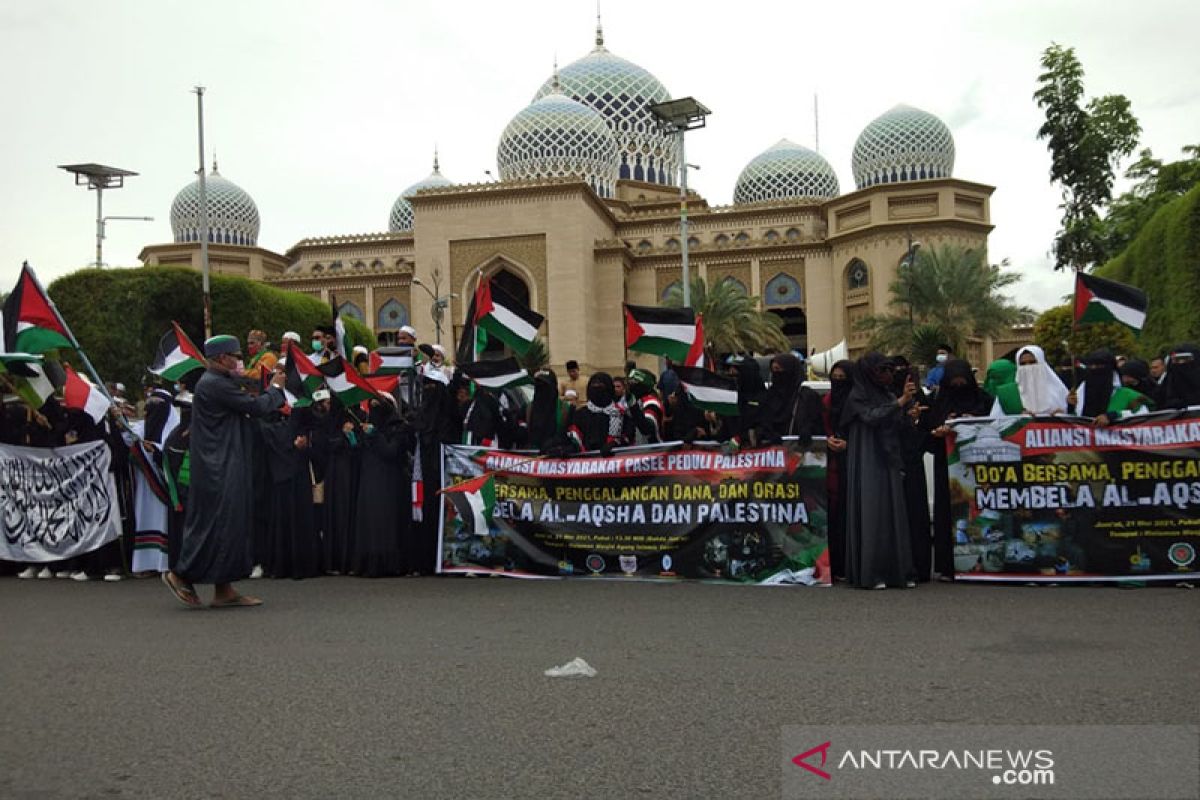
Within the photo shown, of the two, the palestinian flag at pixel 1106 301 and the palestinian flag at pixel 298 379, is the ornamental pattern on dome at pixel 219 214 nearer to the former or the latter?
the palestinian flag at pixel 298 379

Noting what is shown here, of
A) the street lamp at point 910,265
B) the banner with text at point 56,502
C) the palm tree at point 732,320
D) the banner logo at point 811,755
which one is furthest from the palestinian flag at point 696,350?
the street lamp at point 910,265

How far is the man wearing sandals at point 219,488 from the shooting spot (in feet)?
23.0

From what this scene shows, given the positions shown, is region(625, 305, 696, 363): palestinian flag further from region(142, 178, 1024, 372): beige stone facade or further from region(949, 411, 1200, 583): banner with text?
region(142, 178, 1024, 372): beige stone facade

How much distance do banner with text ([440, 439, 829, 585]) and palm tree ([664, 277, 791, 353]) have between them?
30375 mm

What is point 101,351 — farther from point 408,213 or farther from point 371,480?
point 408,213

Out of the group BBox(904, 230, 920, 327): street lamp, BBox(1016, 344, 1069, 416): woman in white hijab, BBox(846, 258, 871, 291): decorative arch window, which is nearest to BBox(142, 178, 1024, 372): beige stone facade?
BBox(846, 258, 871, 291): decorative arch window

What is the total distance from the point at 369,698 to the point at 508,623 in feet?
5.87

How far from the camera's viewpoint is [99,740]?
3.95 m

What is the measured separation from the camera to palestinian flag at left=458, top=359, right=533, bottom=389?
8734 millimetres

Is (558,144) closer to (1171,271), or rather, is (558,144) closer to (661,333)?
(1171,271)

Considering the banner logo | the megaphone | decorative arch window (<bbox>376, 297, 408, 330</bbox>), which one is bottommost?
the banner logo

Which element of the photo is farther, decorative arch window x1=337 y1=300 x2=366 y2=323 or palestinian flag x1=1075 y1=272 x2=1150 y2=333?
decorative arch window x1=337 y1=300 x2=366 y2=323

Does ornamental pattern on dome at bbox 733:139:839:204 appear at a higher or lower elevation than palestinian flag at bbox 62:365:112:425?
higher

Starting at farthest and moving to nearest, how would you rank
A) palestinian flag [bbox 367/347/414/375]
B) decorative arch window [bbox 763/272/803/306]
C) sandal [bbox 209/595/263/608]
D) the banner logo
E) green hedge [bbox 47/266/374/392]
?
1. decorative arch window [bbox 763/272/803/306]
2. green hedge [bbox 47/266/374/392]
3. palestinian flag [bbox 367/347/414/375]
4. sandal [bbox 209/595/263/608]
5. the banner logo
